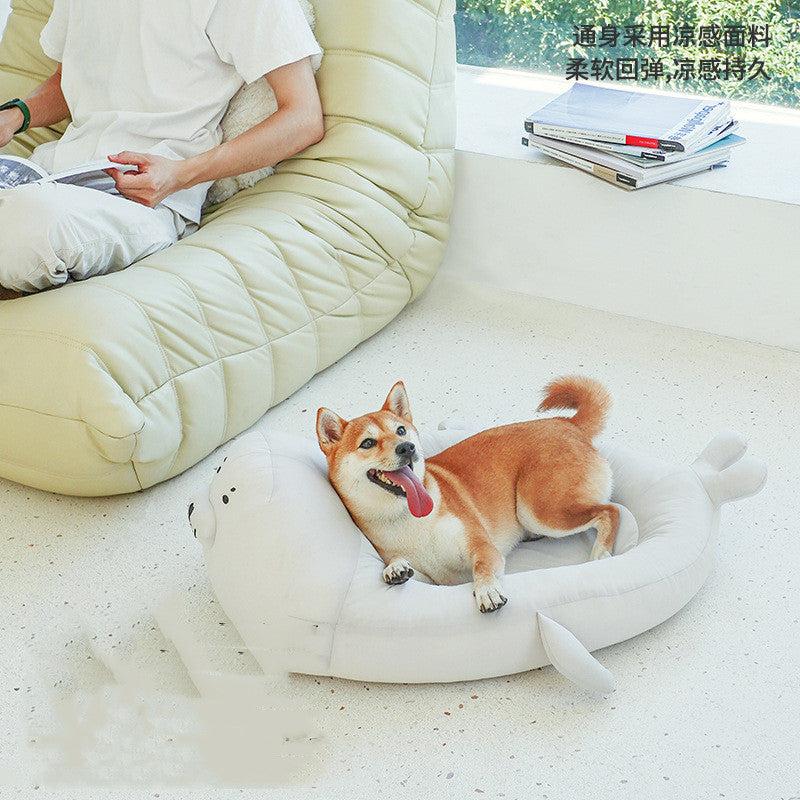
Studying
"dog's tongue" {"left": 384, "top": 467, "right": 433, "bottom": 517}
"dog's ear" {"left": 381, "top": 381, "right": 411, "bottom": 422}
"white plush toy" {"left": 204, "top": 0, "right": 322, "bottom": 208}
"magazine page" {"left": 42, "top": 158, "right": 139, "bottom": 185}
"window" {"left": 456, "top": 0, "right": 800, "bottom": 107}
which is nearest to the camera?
"dog's tongue" {"left": 384, "top": 467, "right": 433, "bottom": 517}

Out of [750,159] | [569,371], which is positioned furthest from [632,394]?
[750,159]

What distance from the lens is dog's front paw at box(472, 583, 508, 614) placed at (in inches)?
43.9

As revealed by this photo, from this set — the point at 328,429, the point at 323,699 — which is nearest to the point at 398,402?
the point at 328,429

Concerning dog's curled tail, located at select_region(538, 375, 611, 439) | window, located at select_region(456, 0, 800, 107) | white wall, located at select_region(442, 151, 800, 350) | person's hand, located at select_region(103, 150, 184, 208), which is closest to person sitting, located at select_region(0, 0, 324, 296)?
person's hand, located at select_region(103, 150, 184, 208)

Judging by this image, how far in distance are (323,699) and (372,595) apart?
139mm

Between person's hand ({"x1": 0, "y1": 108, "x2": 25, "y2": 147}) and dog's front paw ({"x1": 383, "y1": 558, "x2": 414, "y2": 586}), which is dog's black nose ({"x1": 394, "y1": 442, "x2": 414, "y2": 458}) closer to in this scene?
dog's front paw ({"x1": 383, "y1": 558, "x2": 414, "y2": 586})

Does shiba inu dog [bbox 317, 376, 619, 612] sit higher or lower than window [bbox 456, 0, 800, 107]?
lower

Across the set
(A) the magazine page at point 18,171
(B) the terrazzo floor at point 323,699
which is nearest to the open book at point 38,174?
(A) the magazine page at point 18,171

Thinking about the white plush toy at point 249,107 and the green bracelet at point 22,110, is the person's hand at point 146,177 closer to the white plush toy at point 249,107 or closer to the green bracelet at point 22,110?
the white plush toy at point 249,107

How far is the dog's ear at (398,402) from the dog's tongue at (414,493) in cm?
12

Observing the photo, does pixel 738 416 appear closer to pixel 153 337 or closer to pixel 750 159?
pixel 750 159

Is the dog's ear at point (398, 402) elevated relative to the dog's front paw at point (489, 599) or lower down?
elevated

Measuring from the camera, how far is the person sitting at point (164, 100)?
1.64m

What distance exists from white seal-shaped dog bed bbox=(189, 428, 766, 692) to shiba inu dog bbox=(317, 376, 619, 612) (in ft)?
0.11
